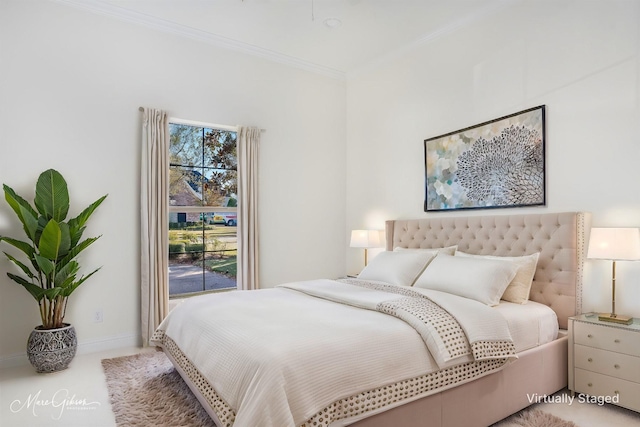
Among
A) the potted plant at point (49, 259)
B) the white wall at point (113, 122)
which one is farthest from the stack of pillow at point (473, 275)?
the potted plant at point (49, 259)

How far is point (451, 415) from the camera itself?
76.7 inches

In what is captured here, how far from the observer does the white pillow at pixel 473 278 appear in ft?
8.59

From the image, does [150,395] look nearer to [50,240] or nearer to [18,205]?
[50,240]

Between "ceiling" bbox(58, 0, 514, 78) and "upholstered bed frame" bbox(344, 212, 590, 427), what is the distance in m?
1.90

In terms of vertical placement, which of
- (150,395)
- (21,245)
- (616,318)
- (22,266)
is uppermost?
(21,245)

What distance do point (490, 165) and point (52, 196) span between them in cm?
360

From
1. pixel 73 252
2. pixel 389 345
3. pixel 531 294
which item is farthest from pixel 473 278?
pixel 73 252

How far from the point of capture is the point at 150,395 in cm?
250

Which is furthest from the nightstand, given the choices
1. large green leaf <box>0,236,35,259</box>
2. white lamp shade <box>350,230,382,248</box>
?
large green leaf <box>0,236,35,259</box>

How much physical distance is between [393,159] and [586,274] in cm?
221

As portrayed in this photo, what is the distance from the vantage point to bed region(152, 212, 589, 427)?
5.25 ft

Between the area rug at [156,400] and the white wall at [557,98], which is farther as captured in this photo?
the white wall at [557,98]

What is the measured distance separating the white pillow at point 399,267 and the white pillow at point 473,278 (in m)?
0.20

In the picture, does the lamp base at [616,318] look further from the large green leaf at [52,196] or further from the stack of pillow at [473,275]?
the large green leaf at [52,196]
